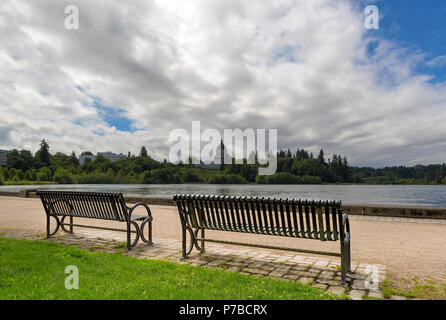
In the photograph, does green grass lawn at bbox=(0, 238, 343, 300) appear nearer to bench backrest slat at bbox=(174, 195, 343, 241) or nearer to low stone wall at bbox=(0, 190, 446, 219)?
bench backrest slat at bbox=(174, 195, 343, 241)

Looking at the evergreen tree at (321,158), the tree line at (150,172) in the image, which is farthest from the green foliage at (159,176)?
the evergreen tree at (321,158)

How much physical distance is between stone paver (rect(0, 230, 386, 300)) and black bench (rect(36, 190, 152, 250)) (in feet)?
1.12

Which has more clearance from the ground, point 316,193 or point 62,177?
point 62,177

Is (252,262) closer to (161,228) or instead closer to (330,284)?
(330,284)

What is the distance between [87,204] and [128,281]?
132 inches

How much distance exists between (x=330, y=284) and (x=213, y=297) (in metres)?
1.56

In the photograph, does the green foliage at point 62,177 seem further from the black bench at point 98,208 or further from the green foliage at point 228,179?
the black bench at point 98,208

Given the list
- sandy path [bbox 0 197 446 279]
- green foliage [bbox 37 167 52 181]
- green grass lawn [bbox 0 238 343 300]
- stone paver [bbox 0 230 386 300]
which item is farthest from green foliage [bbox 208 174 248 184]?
green grass lawn [bbox 0 238 343 300]

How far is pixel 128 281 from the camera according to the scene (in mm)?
3979

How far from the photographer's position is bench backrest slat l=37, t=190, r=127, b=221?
20.6ft

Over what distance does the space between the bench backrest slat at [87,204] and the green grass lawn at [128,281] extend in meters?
1.28

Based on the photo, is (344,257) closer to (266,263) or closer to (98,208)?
(266,263)

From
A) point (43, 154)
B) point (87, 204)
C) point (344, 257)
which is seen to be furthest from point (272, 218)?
point (43, 154)

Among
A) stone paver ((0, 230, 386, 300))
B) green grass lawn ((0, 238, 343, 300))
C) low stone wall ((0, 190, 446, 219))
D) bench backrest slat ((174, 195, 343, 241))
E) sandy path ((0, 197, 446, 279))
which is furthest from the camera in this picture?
low stone wall ((0, 190, 446, 219))
